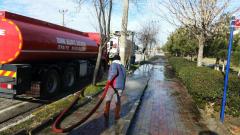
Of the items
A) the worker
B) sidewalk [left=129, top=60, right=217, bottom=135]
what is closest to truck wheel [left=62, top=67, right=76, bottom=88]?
sidewalk [left=129, top=60, right=217, bottom=135]

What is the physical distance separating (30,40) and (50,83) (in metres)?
2.20

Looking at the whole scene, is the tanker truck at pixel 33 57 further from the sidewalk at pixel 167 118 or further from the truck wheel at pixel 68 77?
the sidewalk at pixel 167 118

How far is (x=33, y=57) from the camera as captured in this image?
10547mm

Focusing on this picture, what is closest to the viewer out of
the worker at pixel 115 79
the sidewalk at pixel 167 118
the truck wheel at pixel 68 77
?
the sidewalk at pixel 167 118

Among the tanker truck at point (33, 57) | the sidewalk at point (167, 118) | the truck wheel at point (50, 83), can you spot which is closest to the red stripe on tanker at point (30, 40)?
the tanker truck at point (33, 57)

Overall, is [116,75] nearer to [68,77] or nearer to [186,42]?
[68,77]

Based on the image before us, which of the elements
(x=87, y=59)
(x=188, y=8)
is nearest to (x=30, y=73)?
(x=87, y=59)

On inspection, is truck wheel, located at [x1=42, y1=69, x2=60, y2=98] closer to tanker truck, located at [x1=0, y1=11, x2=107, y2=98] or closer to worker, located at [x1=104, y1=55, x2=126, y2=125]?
tanker truck, located at [x1=0, y1=11, x2=107, y2=98]

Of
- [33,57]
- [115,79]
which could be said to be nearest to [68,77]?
[33,57]

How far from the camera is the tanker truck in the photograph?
955cm

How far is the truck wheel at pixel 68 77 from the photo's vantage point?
13398mm

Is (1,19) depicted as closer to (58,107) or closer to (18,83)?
(18,83)

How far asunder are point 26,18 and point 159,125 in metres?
6.23

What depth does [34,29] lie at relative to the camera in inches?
416
